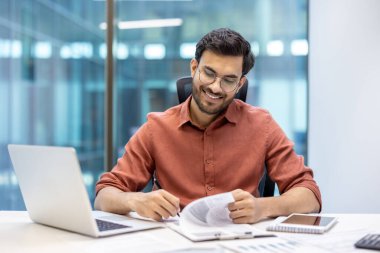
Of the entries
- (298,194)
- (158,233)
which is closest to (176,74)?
(298,194)

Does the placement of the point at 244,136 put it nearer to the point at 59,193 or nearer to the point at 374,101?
the point at 59,193

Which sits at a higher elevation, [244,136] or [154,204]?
[244,136]

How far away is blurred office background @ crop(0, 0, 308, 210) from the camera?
11.0ft

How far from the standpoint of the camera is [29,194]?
1.36 meters

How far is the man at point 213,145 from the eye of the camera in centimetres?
176

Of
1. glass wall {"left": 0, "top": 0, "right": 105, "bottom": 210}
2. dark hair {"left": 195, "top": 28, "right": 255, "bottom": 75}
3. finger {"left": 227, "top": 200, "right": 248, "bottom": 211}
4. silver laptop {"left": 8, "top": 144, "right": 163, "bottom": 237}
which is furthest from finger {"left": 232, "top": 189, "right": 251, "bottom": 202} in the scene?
glass wall {"left": 0, "top": 0, "right": 105, "bottom": 210}

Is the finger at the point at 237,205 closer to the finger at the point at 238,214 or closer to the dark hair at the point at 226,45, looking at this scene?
the finger at the point at 238,214

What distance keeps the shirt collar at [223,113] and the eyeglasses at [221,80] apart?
0.38 feet

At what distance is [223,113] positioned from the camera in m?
1.86

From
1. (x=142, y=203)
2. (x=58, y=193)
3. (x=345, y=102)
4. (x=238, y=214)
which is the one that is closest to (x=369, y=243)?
(x=238, y=214)

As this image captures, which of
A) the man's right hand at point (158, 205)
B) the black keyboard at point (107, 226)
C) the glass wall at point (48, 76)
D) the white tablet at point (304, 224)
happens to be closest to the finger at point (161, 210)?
the man's right hand at point (158, 205)

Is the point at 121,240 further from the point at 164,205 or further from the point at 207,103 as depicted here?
the point at 207,103

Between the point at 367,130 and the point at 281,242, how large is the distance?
2.18 m

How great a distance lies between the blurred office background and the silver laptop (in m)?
1.95
